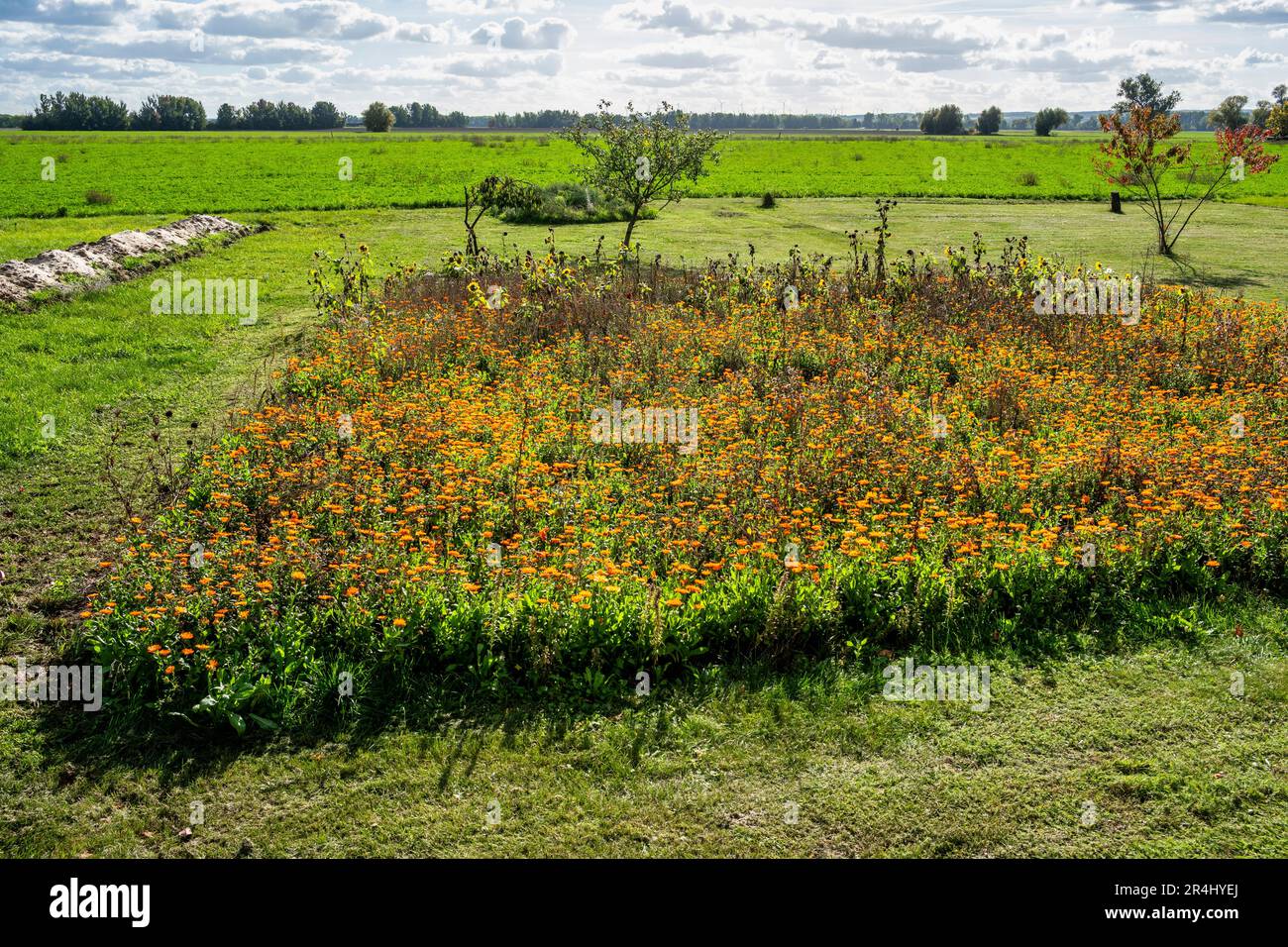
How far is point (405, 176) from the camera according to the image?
40625mm

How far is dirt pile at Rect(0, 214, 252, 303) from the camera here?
15148mm

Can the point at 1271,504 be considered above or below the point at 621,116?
below

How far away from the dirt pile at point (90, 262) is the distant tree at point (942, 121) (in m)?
118

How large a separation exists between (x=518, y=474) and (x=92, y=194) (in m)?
29.8

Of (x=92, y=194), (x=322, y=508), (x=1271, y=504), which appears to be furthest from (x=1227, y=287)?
(x=92, y=194)

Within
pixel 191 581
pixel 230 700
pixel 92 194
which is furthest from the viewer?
pixel 92 194

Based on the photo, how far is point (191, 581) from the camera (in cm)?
654

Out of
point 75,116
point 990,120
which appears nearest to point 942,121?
point 990,120

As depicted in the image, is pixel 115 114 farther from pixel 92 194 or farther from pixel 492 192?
pixel 492 192

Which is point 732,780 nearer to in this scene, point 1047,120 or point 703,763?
point 703,763

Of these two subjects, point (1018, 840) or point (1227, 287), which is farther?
point (1227, 287)

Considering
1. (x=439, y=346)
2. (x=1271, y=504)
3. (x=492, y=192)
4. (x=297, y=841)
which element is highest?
(x=492, y=192)

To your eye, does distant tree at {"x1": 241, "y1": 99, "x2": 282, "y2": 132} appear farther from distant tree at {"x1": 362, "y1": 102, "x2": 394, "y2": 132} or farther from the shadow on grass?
the shadow on grass

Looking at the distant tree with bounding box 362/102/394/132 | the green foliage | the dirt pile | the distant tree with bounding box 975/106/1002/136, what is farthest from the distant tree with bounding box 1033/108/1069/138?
the dirt pile
